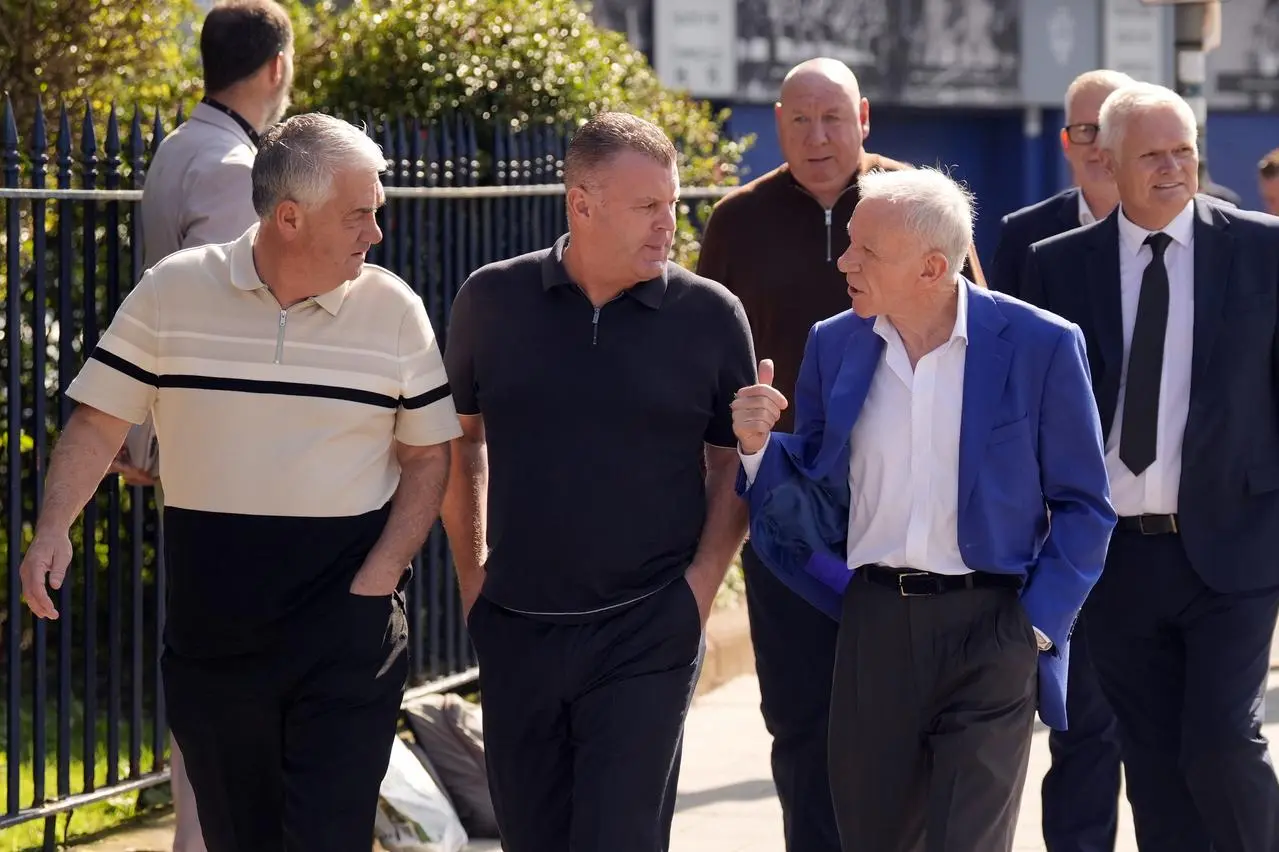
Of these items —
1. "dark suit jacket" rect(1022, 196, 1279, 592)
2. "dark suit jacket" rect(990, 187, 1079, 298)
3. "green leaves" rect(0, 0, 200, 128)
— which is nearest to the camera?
"dark suit jacket" rect(1022, 196, 1279, 592)

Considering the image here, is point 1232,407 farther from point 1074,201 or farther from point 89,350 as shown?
point 89,350

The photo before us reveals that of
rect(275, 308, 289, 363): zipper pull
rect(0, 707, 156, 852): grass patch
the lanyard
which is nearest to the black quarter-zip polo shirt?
rect(275, 308, 289, 363): zipper pull

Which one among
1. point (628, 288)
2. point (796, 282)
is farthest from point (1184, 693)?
point (628, 288)

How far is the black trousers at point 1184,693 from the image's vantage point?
16.6 ft

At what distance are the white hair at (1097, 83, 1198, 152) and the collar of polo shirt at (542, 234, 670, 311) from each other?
4.69 ft

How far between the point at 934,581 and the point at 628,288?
0.84 m

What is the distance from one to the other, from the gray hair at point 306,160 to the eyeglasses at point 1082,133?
3130 millimetres

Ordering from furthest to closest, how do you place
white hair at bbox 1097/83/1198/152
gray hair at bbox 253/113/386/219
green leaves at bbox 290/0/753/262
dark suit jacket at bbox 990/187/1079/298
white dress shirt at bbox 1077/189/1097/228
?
green leaves at bbox 290/0/753/262
white dress shirt at bbox 1077/189/1097/228
dark suit jacket at bbox 990/187/1079/298
white hair at bbox 1097/83/1198/152
gray hair at bbox 253/113/386/219

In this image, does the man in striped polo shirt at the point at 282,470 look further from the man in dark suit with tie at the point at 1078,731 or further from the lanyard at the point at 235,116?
the man in dark suit with tie at the point at 1078,731

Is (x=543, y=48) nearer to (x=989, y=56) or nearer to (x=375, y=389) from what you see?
(x=375, y=389)

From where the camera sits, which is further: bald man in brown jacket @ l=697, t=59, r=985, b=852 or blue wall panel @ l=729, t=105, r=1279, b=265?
blue wall panel @ l=729, t=105, r=1279, b=265

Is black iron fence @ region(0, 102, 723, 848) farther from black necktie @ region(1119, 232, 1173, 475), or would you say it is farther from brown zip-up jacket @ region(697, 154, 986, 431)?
black necktie @ region(1119, 232, 1173, 475)

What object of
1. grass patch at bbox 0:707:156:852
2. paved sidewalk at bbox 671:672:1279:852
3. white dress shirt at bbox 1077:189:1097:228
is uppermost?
white dress shirt at bbox 1077:189:1097:228

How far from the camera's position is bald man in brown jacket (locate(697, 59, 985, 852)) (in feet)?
17.6
